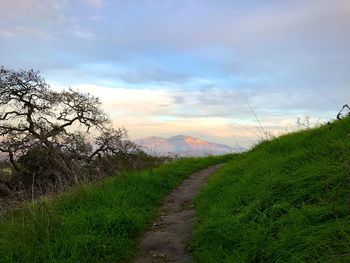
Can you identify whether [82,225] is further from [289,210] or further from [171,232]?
[289,210]

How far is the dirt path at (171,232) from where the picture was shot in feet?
21.9

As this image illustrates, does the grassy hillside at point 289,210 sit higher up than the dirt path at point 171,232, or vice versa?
the grassy hillside at point 289,210

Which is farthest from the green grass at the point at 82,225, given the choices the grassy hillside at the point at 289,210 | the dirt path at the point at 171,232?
the grassy hillside at the point at 289,210

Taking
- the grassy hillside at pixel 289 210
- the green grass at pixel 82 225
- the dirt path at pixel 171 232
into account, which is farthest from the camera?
the dirt path at pixel 171 232

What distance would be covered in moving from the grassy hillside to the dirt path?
0.99ft

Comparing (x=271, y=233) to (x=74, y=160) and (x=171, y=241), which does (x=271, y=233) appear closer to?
(x=171, y=241)

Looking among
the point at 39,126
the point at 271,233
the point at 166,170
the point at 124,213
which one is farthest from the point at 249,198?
the point at 39,126

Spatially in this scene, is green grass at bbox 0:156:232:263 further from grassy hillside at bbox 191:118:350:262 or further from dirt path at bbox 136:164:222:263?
grassy hillside at bbox 191:118:350:262

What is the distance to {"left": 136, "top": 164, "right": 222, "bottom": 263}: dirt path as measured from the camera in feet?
21.9

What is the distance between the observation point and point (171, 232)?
781 centimetres

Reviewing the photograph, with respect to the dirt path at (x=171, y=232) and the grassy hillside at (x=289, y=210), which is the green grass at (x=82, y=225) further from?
the grassy hillside at (x=289, y=210)

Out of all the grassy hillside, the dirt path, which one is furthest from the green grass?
the grassy hillside

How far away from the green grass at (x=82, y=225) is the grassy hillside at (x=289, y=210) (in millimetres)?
1403

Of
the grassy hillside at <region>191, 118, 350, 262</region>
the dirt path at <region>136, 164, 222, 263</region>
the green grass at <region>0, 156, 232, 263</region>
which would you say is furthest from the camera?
the dirt path at <region>136, 164, 222, 263</region>
